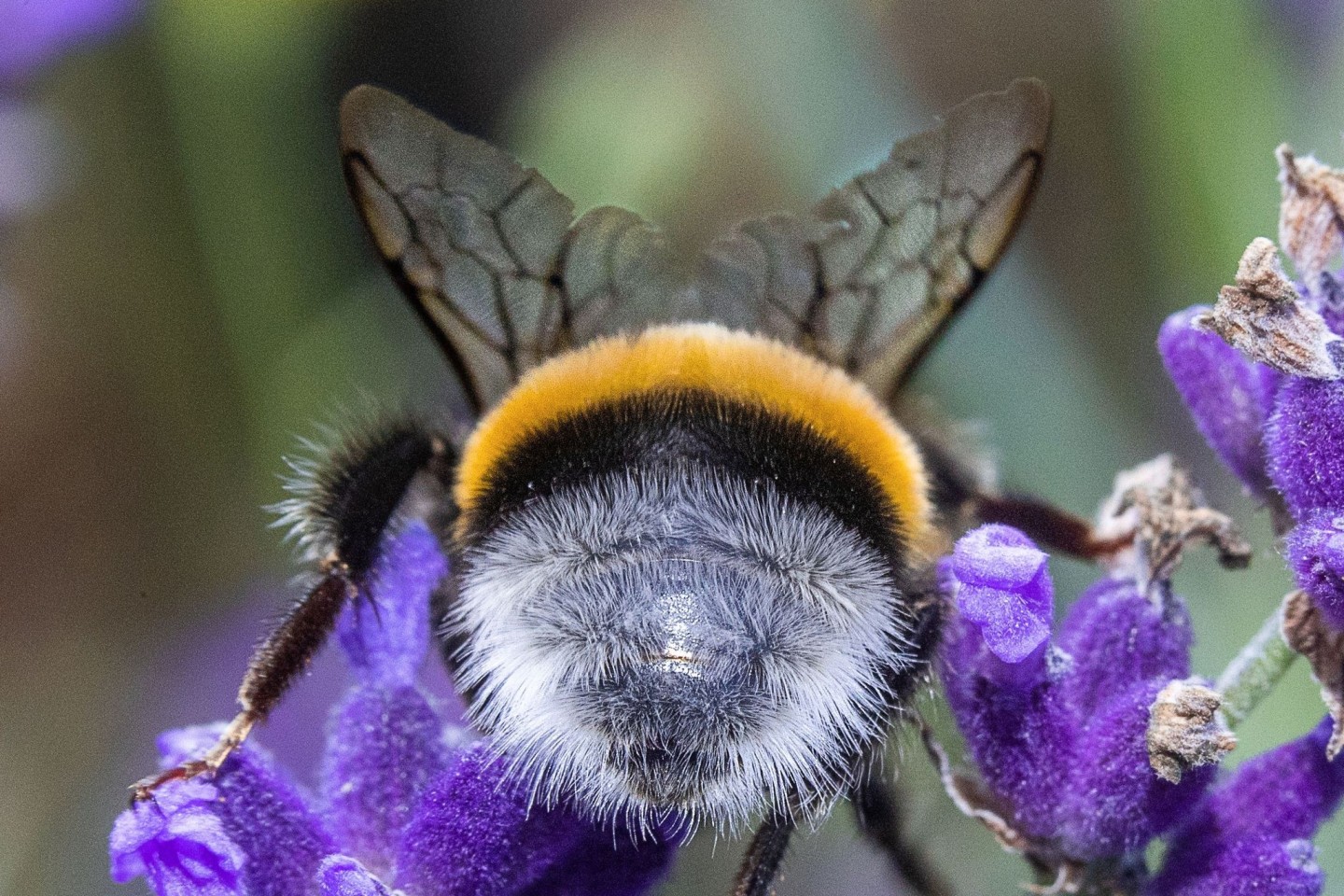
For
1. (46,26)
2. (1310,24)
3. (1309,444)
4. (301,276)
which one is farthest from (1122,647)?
(46,26)

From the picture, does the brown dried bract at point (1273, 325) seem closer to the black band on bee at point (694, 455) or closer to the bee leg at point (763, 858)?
the black band on bee at point (694, 455)

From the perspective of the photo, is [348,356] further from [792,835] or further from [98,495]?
[792,835]

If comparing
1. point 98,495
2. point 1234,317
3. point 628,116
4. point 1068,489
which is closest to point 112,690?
point 98,495

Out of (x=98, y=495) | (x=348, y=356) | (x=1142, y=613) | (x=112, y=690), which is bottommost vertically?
(x=112, y=690)

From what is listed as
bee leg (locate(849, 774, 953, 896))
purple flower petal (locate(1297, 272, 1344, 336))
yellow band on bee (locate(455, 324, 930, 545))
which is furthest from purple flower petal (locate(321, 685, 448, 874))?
purple flower petal (locate(1297, 272, 1344, 336))

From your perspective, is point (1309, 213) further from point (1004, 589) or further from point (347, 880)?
point (347, 880)
